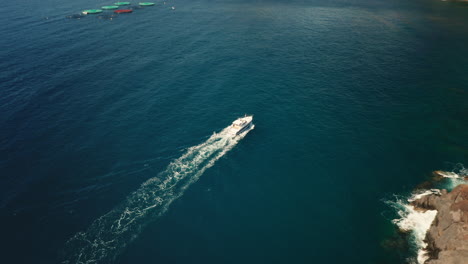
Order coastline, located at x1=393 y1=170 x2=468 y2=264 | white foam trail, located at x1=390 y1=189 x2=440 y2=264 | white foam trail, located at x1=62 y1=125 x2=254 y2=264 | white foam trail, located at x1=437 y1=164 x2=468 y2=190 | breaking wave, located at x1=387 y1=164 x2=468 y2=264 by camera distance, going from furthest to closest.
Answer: white foam trail, located at x1=437 y1=164 x2=468 y2=190
white foam trail, located at x1=390 y1=189 x2=440 y2=264
breaking wave, located at x1=387 y1=164 x2=468 y2=264
white foam trail, located at x1=62 y1=125 x2=254 y2=264
coastline, located at x1=393 y1=170 x2=468 y2=264

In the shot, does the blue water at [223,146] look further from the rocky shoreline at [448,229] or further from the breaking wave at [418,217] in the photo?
the rocky shoreline at [448,229]

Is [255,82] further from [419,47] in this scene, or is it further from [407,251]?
[419,47]

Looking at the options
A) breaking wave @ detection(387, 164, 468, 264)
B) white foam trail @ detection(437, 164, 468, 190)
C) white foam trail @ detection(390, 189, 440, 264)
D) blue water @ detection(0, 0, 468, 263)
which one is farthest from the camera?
white foam trail @ detection(437, 164, 468, 190)

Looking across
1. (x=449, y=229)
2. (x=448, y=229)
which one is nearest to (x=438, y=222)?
(x=448, y=229)

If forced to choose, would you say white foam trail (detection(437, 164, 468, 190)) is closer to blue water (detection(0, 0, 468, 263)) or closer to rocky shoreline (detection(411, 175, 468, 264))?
blue water (detection(0, 0, 468, 263))

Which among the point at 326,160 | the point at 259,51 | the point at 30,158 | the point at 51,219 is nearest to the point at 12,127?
the point at 30,158

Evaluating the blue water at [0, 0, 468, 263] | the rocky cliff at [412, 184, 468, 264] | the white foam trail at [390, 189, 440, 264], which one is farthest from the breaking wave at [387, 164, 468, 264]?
the blue water at [0, 0, 468, 263]
